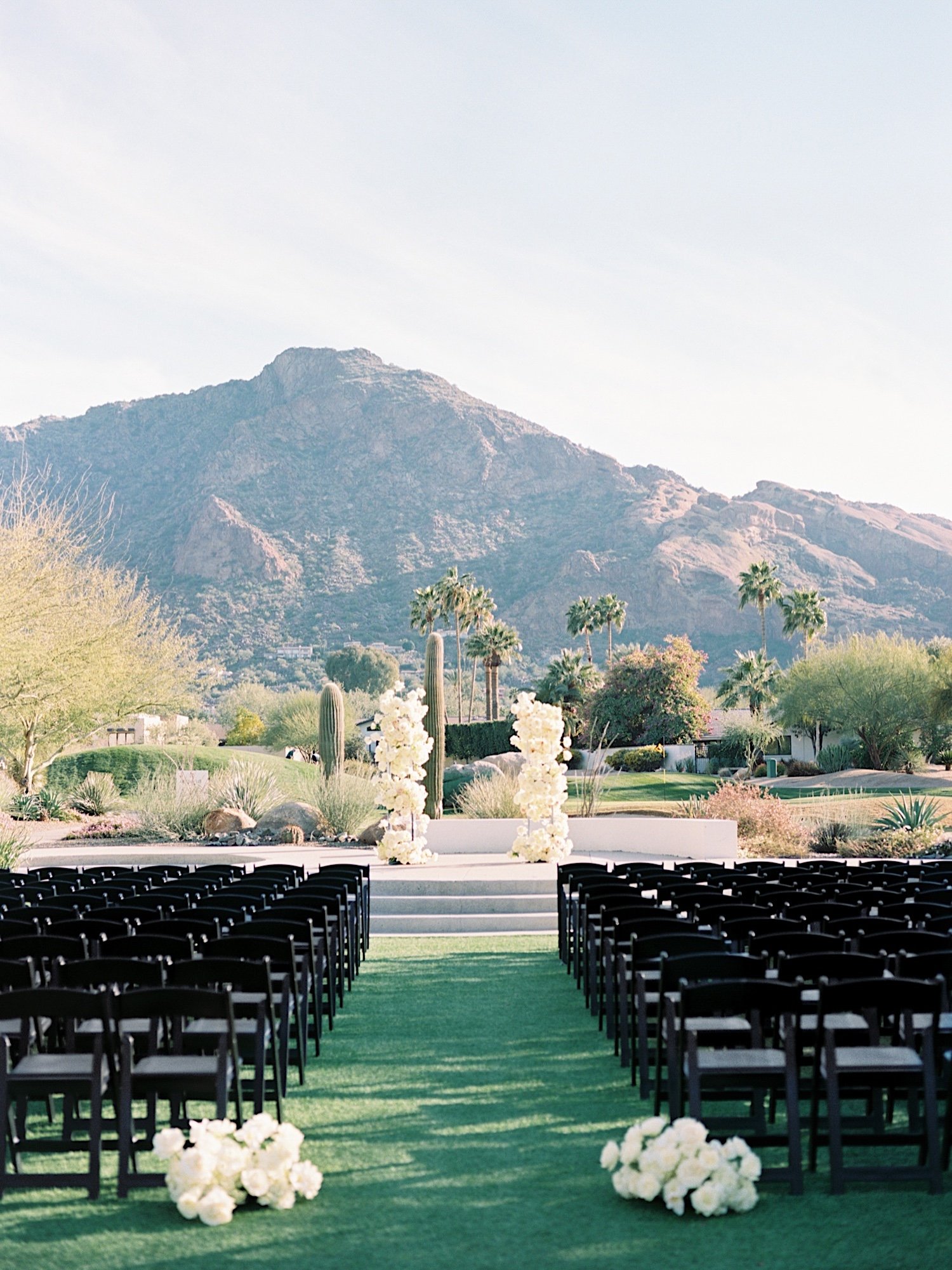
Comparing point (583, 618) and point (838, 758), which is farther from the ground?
point (583, 618)

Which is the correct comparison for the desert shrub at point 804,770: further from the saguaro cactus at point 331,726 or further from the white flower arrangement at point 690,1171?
the white flower arrangement at point 690,1171

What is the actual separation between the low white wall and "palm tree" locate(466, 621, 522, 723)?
44871 mm

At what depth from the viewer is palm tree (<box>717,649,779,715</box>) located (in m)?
56.2

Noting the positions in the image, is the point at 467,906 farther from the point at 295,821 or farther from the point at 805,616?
the point at 805,616

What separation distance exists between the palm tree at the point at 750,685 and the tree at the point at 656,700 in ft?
23.2

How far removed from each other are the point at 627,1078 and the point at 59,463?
140854 mm

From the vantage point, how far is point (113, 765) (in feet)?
94.7

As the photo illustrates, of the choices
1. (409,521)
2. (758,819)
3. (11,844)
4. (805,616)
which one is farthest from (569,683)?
(409,521)

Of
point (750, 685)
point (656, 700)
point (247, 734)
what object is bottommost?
point (247, 734)

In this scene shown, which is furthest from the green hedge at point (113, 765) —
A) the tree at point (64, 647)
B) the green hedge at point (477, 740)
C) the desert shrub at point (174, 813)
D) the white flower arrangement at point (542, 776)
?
the green hedge at point (477, 740)

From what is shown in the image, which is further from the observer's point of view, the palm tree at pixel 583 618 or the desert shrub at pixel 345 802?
the palm tree at pixel 583 618

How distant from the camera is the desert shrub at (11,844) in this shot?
1559 cm

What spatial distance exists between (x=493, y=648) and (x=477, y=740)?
1453 cm

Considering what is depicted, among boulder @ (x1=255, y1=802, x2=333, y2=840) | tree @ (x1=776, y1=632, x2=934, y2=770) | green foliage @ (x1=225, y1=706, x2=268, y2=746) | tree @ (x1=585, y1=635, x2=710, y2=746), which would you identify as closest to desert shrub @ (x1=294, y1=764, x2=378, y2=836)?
boulder @ (x1=255, y1=802, x2=333, y2=840)
